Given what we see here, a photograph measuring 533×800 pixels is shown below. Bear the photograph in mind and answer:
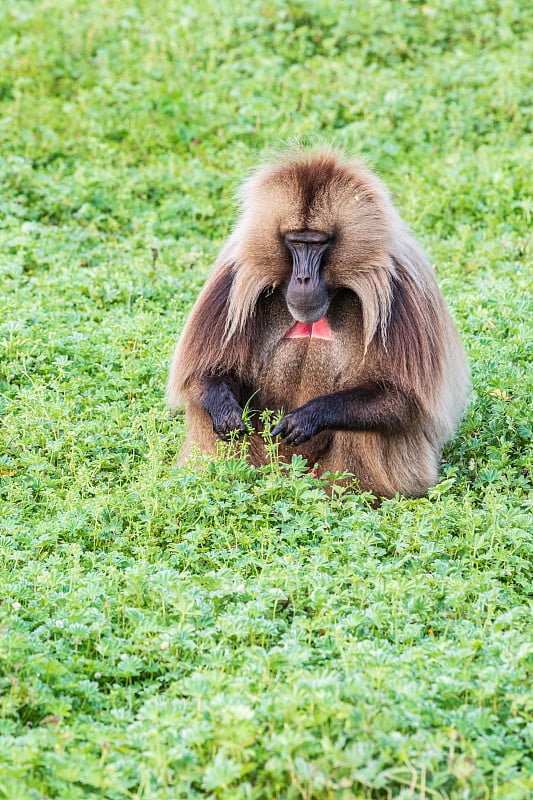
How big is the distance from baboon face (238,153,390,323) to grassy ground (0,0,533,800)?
0.81 metres

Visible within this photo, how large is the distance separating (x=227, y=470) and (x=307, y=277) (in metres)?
0.86

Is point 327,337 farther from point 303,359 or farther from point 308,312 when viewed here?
point 308,312

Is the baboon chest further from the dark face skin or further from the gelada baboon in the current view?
the dark face skin

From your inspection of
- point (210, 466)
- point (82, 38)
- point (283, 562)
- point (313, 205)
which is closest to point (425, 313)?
point (313, 205)

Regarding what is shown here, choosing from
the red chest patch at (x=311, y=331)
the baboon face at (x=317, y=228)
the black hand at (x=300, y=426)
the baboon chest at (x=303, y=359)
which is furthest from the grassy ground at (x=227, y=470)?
the baboon face at (x=317, y=228)

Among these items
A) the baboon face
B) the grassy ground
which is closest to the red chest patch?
the baboon face

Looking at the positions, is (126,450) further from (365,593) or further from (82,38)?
(82,38)

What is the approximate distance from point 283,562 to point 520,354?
256 cm

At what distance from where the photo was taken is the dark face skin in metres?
4.93

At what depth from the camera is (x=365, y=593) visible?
4070mm

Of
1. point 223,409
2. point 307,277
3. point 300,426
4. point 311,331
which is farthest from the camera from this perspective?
point 311,331

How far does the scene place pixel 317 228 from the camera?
195 inches

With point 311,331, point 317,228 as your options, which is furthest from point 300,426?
point 317,228

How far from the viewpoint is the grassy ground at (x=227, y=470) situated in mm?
3213
